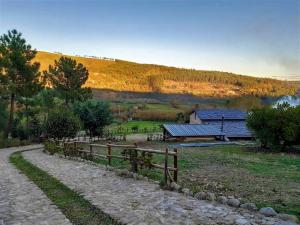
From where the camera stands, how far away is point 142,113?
4970 inches

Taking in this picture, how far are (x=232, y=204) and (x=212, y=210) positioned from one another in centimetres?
80

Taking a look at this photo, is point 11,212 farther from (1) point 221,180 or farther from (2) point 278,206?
(1) point 221,180

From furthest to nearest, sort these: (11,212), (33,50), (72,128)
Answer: (33,50) < (72,128) < (11,212)

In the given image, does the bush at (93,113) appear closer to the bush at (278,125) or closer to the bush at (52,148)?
the bush at (52,148)

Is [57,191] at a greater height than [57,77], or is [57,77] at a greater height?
[57,77]

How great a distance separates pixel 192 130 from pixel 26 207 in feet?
190

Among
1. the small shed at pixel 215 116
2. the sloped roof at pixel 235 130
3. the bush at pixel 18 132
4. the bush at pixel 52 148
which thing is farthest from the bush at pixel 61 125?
the small shed at pixel 215 116

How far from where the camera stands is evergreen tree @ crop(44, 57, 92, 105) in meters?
79.2

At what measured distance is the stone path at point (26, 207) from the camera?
452 inches

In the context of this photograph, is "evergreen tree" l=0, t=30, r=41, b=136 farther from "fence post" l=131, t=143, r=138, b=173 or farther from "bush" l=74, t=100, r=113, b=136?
"fence post" l=131, t=143, r=138, b=173

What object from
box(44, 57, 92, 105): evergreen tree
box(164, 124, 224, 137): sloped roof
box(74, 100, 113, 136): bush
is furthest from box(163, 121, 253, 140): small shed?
box(44, 57, 92, 105): evergreen tree

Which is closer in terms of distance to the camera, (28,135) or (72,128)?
(72,128)

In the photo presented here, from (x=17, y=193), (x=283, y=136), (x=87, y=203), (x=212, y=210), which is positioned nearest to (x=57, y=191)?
→ (x=17, y=193)

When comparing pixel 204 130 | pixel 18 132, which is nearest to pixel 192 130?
pixel 204 130
